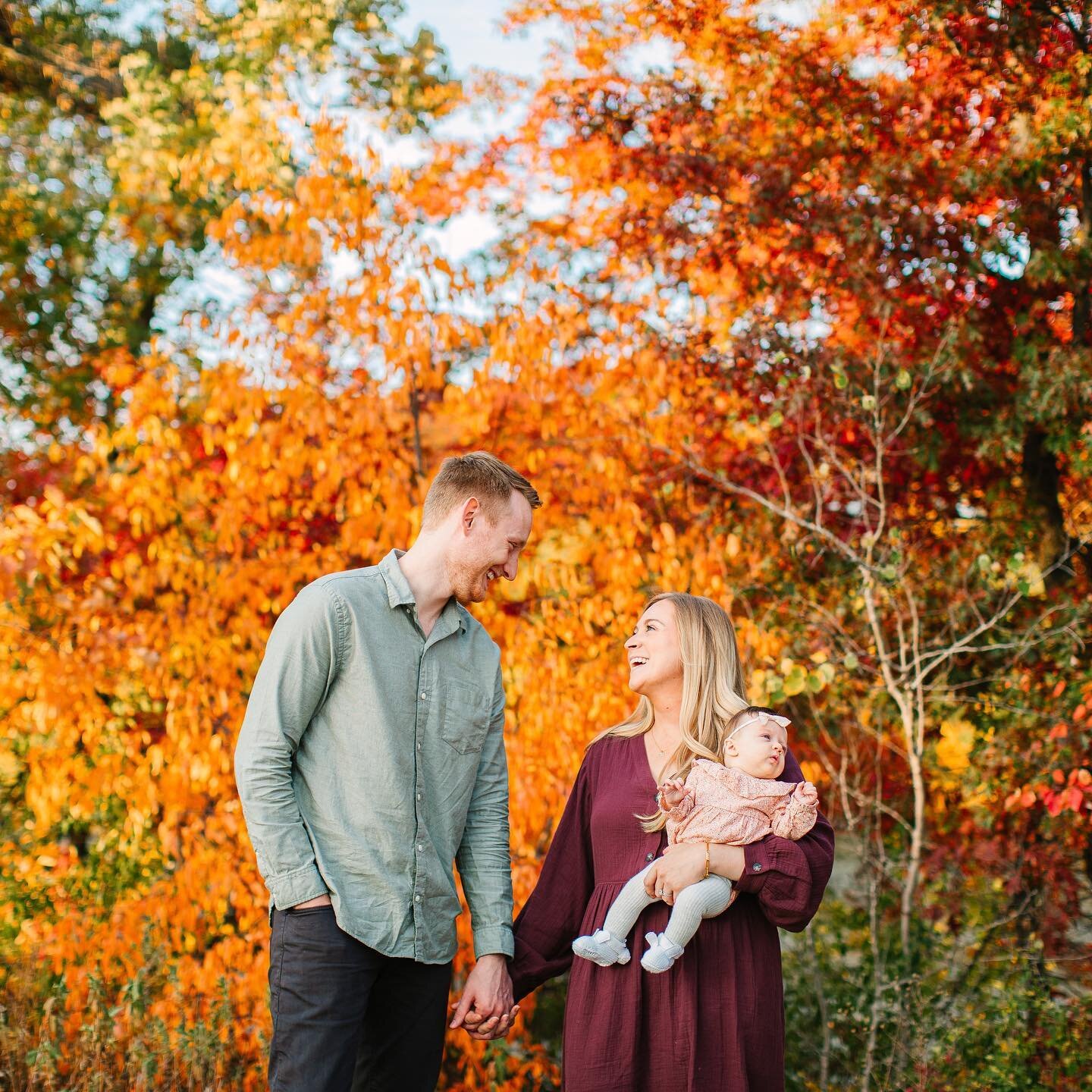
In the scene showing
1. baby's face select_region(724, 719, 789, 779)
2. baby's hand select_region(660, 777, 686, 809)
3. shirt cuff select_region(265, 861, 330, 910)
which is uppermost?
baby's face select_region(724, 719, 789, 779)

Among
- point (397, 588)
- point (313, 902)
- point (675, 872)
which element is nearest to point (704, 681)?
point (675, 872)

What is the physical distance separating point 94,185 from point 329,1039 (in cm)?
966

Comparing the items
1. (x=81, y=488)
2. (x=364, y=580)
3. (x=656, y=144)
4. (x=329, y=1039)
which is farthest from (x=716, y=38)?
(x=81, y=488)

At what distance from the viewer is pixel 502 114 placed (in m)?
6.36

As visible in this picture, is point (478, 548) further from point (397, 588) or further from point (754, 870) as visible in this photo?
point (754, 870)

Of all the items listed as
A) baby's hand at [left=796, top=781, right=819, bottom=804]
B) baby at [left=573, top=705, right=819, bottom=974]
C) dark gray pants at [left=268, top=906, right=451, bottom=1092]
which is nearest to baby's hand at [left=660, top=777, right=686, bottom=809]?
baby at [left=573, top=705, right=819, bottom=974]

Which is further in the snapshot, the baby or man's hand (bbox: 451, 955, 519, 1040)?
man's hand (bbox: 451, 955, 519, 1040)

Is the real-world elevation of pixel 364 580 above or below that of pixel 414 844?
above

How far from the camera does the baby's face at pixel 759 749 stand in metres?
2.19

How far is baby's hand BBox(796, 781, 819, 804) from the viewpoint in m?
2.17

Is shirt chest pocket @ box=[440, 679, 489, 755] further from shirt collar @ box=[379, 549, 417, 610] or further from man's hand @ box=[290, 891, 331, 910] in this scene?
man's hand @ box=[290, 891, 331, 910]

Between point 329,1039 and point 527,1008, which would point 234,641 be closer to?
point 527,1008

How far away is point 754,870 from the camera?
2.17 m

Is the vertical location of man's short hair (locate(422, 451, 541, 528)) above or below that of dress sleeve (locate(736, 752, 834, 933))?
above
